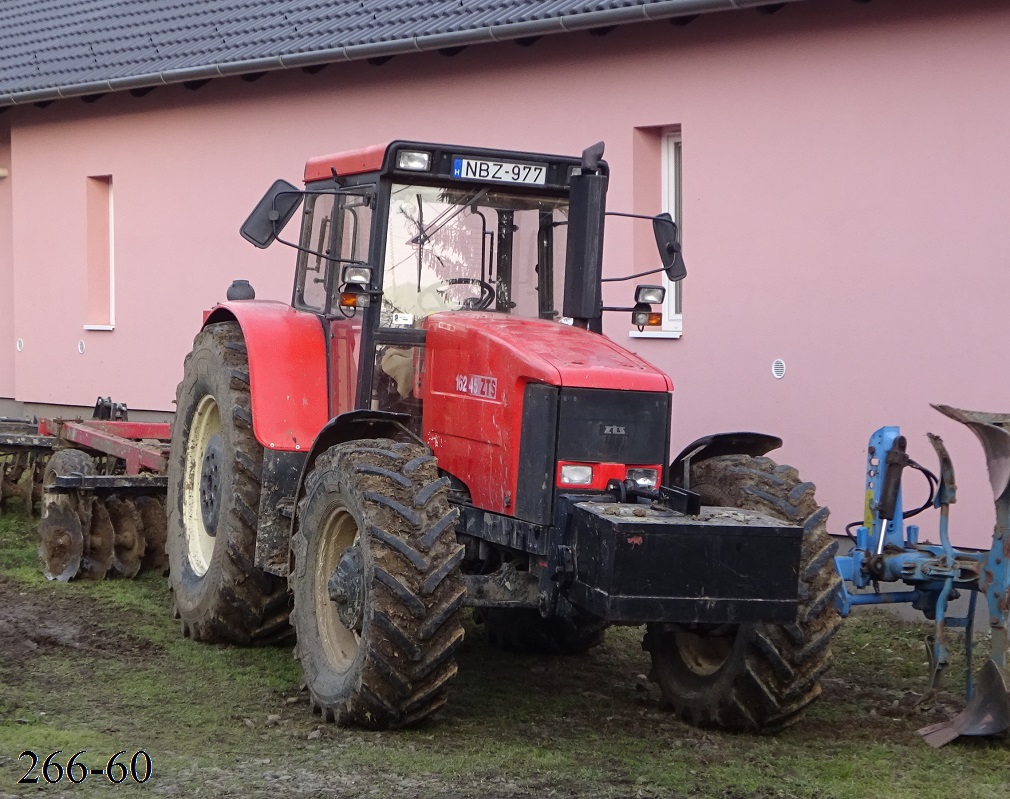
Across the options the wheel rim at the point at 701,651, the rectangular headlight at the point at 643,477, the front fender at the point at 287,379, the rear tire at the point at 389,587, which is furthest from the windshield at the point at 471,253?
the wheel rim at the point at 701,651

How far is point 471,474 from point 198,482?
7.85 ft

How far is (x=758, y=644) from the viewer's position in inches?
225

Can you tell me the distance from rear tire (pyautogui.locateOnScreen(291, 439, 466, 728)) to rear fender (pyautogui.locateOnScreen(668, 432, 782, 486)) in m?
1.15

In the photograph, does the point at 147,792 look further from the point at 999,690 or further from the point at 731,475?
the point at 999,690

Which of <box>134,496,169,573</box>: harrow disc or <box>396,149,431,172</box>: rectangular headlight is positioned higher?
<box>396,149,431,172</box>: rectangular headlight

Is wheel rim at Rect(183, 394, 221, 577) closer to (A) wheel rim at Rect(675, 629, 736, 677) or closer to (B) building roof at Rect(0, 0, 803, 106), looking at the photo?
(A) wheel rim at Rect(675, 629, 736, 677)

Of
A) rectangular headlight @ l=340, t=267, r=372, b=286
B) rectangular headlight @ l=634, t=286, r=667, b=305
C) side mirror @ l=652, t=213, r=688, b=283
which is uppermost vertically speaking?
side mirror @ l=652, t=213, r=688, b=283

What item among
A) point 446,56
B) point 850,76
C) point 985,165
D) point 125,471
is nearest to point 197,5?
point 446,56

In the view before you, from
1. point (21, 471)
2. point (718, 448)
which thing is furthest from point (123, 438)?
point (718, 448)

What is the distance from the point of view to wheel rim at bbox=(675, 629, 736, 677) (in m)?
6.07

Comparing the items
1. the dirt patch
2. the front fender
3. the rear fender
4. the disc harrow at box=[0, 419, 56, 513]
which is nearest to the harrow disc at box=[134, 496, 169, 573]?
the dirt patch

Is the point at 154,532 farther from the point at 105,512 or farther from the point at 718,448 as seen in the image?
the point at 718,448

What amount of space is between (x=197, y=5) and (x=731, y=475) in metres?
10.1

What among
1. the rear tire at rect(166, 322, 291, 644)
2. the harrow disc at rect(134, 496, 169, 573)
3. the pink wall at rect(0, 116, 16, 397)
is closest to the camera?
the rear tire at rect(166, 322, 291, 644)
